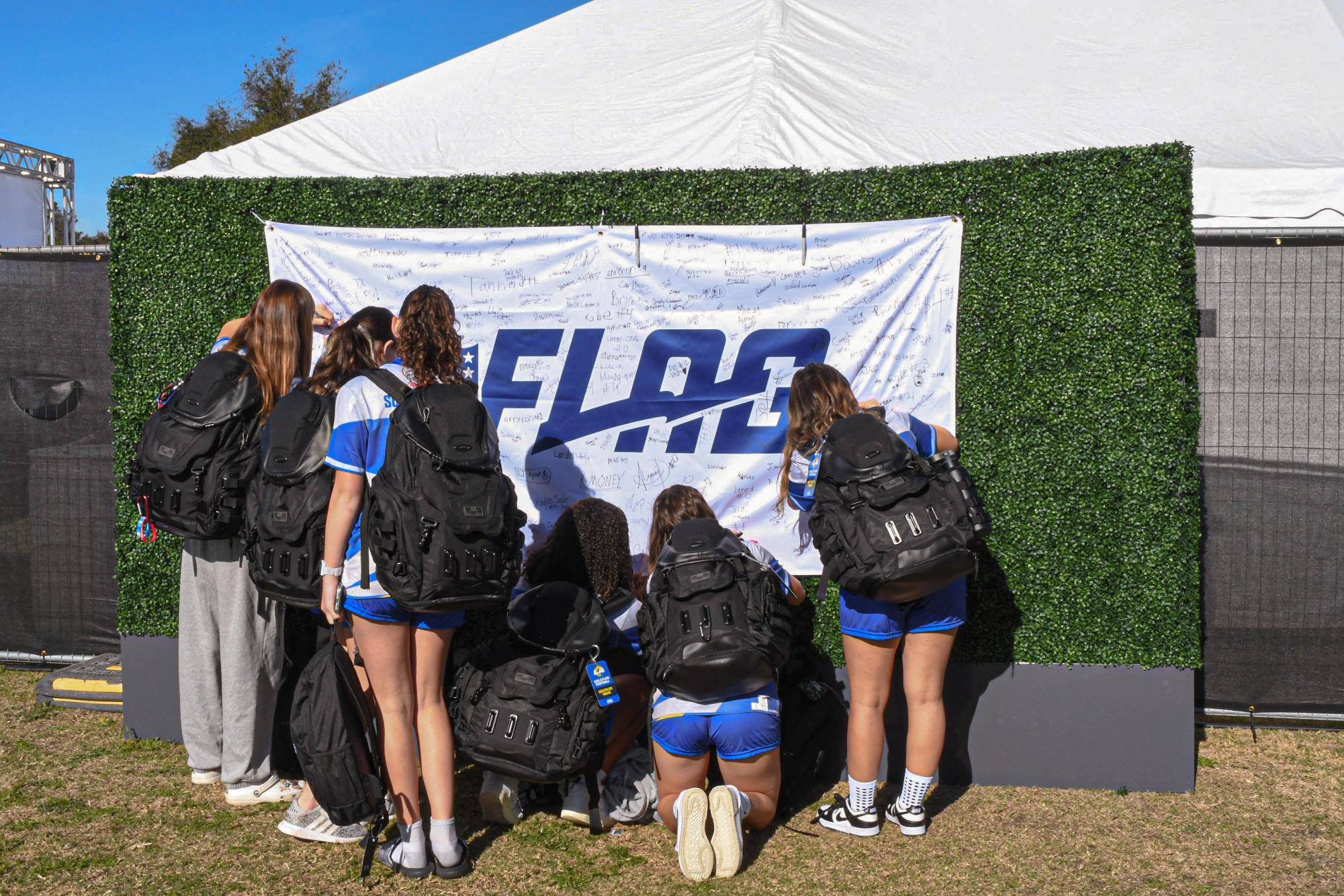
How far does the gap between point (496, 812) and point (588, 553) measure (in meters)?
0.99

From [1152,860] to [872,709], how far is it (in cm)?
103

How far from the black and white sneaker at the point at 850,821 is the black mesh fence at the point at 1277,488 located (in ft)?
6.59

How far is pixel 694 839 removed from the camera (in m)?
3.29

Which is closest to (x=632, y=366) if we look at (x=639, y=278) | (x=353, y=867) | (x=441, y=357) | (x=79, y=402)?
(x=639, y=278)

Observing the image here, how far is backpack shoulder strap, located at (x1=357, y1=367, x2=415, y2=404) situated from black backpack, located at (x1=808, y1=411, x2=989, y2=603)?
1386 mm

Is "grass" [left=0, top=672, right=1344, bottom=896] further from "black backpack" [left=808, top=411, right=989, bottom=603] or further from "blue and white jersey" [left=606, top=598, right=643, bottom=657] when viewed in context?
"black backpack" [left=808, top=411, right=989, bottom=603]

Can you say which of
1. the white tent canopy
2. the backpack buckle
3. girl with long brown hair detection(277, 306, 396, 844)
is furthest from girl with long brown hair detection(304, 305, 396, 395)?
the white tent canopy

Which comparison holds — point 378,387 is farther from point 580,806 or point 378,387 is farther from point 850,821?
point 850,821

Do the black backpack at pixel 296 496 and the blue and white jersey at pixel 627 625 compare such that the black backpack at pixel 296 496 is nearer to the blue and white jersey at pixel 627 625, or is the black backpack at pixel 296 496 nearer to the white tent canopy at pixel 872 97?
the blue and white jersey at pixel 627 625

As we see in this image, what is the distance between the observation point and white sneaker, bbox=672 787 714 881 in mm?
3289

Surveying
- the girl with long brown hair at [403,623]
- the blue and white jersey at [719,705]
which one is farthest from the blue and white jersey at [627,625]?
the girl with long brown hair at [403,623]

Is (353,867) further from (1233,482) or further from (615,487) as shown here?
(1233,482)

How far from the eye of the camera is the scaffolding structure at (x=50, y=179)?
13500 millimetres

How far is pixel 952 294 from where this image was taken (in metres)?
4.04
